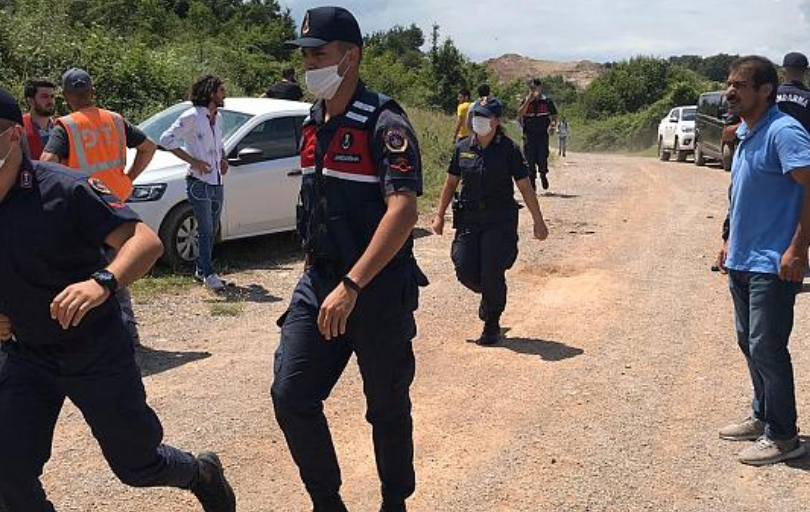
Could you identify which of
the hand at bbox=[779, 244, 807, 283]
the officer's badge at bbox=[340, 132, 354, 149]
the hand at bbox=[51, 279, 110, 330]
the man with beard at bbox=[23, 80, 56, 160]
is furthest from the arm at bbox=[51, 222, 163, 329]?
the man with beard at bbox=[23, 80, 56, 160]

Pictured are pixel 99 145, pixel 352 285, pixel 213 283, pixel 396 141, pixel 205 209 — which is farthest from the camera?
pixel 213 283

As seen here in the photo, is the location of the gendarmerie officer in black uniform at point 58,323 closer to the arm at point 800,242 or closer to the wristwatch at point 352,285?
the wristwatch at point 352,285

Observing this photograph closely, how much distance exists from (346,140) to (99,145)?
10.6ft

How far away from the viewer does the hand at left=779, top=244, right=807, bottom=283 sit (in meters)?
4.29

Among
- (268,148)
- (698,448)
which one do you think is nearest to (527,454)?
(698,448)

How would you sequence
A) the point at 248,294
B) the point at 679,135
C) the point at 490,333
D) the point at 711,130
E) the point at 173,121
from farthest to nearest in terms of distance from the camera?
the point at 679,135 → the point at 711,130 → the point at 173,121 → the point at 248,294 → the point at 490,333

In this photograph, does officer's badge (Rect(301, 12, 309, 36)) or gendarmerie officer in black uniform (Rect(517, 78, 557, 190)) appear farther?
gendarmerie officer in black uniform (Rect(517, 78, 557, 190))

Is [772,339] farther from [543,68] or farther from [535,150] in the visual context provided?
[543,68]

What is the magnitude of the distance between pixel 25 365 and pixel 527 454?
8.53 ft

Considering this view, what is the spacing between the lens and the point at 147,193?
841 cm

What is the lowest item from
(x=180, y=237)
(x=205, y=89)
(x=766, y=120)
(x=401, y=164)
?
(x=180, y=237)

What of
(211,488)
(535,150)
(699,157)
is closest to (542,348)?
(211,488)

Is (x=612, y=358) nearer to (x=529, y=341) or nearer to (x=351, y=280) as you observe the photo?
(x=529, y=341)

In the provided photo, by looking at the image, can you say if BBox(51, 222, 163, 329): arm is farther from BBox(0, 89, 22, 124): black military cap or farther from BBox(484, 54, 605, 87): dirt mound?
BBox(484, 54, 605, 87): dirt mound
